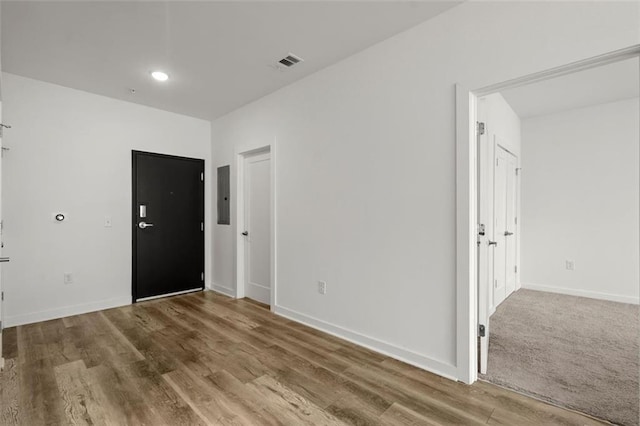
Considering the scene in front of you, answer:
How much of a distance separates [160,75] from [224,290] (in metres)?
2.94

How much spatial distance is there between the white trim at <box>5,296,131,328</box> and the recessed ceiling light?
2.79m

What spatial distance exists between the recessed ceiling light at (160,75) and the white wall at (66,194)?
1.11 metres

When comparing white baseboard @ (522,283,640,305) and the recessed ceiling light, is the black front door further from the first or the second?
white baseboard @ (522,283,640,305)

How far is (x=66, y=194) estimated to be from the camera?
3.64 m

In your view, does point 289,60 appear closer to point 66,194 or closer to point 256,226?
point 256,226

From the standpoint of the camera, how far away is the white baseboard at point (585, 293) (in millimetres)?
4043

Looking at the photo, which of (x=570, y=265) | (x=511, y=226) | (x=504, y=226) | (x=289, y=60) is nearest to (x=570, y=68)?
(x=289, y=60)

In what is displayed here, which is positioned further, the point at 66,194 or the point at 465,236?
the point at 66,194

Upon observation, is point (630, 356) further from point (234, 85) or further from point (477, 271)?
point (234, 85)

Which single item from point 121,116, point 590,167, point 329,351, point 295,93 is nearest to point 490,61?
point 295,93

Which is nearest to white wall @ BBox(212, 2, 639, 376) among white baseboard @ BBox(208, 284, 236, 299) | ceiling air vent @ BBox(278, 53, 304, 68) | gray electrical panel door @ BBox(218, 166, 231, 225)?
ceiling air vent @ BBox(278, 53, 304, 68)

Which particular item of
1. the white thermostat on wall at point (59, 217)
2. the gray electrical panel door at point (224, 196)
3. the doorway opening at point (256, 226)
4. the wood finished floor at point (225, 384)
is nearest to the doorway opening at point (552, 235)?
the wood finished floor at point (225, 384)

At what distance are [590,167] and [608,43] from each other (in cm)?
356

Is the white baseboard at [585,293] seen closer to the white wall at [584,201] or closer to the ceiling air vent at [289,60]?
the white wall at [584,201]
